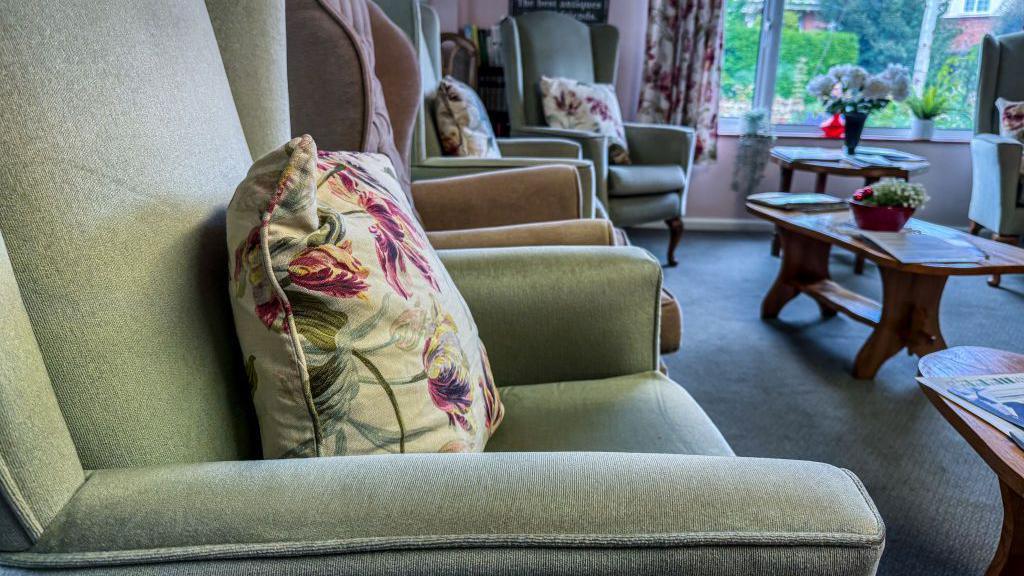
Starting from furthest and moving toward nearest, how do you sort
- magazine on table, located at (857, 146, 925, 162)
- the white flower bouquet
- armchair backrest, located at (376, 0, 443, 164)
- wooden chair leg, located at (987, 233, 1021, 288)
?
magazine on table, located at (857, 146, 925, 162)
the white flower bouquet
wooden chair leg, located at (987, 233, 1021, 288)
armchair backrest, located at (376, 0, 443, 164)

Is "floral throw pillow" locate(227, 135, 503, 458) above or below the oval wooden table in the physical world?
above

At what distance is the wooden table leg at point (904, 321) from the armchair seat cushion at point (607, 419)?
4.00 feet

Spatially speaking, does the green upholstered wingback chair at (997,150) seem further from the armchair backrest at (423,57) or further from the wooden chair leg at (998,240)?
the armchair backrest at (423,57)

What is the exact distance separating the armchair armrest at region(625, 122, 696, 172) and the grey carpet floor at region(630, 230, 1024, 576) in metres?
0.54

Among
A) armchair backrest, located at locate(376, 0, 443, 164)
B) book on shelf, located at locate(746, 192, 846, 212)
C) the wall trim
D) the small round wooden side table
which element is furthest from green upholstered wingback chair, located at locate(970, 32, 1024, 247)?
armchair backrest, located at locate(376, 0, 443, 164)

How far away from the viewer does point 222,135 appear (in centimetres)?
76

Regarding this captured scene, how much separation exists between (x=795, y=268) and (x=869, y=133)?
1.90 m

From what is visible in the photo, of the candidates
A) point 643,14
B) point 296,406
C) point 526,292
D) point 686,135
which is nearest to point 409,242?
point 296,406

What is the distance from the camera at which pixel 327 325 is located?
0.57 meters

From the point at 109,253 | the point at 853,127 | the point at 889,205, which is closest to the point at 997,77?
the point at 853,127

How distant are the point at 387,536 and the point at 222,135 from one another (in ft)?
1.69

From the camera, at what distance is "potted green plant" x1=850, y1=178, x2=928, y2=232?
196 cm

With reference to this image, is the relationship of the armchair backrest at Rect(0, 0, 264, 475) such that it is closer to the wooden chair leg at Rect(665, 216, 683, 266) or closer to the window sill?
the wooden chair leg at Rect(665, 216, 683, 266)

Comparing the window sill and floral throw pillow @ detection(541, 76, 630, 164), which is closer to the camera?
floral throw pillow @ detection(541, 76, 630, 164)
